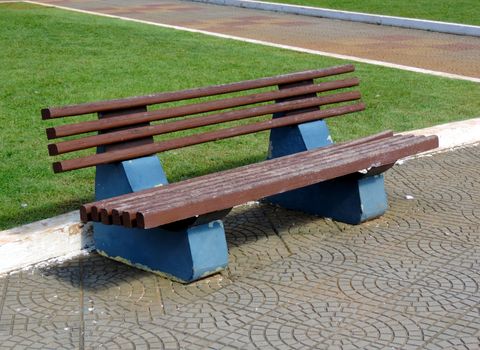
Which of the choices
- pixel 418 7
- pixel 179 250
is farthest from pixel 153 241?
pixel 418 7

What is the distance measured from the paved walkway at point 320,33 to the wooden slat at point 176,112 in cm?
541

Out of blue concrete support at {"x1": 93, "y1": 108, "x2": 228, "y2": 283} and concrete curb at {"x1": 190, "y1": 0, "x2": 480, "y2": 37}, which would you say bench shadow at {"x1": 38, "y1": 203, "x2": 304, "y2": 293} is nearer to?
blue concrete support at {"x1": 93, "y1": 108, "x2": 228, "y2": 283}

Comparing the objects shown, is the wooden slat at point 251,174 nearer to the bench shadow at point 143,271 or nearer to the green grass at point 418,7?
the bench shadow at point 143,271

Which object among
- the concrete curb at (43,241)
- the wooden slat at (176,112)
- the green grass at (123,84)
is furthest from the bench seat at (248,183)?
the green grass at (123,84)

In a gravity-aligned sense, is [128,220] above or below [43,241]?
above

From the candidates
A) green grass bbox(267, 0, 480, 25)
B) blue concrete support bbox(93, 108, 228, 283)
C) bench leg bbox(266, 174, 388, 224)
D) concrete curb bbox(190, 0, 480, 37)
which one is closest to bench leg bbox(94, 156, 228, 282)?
blue concrete support bbox(93, 108, 228, 283)

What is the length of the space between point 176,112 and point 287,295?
1360 millimetres

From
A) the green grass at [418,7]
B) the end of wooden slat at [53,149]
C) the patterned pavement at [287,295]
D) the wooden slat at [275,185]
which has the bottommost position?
the patterned pavement at [287,295]

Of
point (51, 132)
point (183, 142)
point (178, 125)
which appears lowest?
point (183, 142)

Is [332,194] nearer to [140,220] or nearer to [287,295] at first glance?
[287,295]

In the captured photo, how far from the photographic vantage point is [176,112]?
5562 millimetres

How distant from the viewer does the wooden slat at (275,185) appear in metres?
4.56

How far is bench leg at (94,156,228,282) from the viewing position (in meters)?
5.00

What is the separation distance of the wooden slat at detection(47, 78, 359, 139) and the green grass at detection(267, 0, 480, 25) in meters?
10.7
